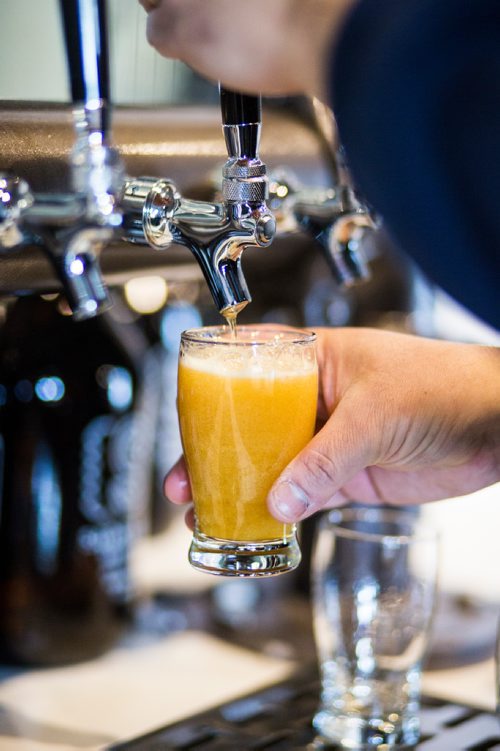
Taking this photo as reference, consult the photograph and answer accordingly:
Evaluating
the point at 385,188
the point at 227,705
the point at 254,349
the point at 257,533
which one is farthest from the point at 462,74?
the point at 227,705

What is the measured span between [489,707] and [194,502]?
429 millimetres

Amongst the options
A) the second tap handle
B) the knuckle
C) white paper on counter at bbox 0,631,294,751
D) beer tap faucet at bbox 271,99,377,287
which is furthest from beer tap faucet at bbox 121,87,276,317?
white paper on counter at bbox 0,631,294,751

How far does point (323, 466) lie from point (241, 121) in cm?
27

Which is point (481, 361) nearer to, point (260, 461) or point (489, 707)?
point (260, 461)

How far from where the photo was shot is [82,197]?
80 centimetres

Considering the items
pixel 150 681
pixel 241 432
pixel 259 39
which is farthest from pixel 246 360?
pixel 150 681

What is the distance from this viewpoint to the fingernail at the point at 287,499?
2.81 feet

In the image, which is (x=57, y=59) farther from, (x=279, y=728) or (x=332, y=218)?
(x=279, y=728)

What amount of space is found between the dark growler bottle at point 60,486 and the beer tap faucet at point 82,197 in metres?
0.40

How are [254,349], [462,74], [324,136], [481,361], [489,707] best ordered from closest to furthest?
[462,74] → [254,349] → [481,361] → [489,707] → [324,136]

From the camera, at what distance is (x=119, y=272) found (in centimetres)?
106

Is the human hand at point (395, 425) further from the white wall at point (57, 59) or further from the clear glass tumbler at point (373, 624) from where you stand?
the white wall at point (57, 59)

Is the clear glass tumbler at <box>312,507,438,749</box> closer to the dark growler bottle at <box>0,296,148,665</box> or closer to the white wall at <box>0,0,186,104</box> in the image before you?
the dark growler bottle at <box>0,296,148,665</box>

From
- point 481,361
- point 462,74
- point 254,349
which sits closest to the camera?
point 462,74
